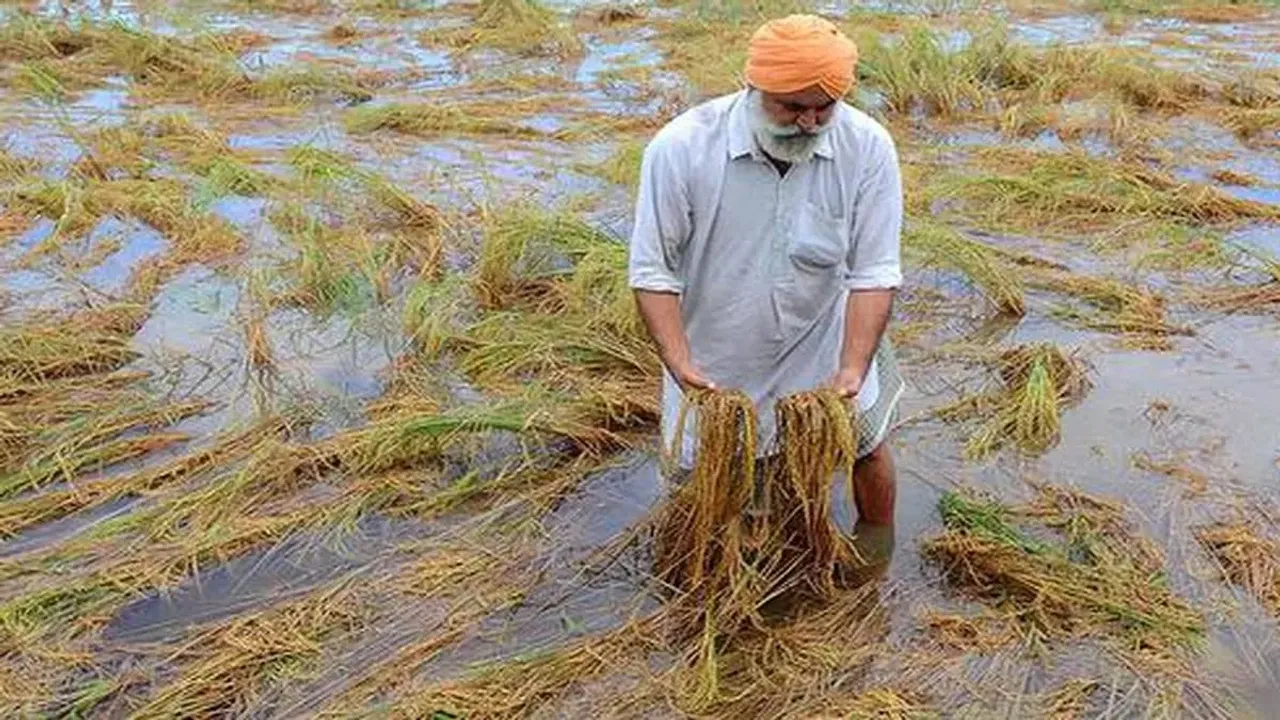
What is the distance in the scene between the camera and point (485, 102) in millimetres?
8398

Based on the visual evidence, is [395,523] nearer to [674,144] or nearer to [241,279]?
[674,144]

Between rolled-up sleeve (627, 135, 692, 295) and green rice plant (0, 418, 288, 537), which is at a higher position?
rolled-up sleeve (627, 135, 692, 295)

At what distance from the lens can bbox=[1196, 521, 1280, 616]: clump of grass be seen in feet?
11.0

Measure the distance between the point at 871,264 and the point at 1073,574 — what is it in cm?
103

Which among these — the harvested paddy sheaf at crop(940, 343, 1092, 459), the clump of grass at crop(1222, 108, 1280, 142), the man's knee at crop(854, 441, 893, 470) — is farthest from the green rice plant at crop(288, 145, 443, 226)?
the clump of grass at crop(1222, 108, 1280, 142)

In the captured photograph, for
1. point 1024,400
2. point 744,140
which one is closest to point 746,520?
point 744,140

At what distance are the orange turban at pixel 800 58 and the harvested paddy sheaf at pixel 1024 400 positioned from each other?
1771 mm

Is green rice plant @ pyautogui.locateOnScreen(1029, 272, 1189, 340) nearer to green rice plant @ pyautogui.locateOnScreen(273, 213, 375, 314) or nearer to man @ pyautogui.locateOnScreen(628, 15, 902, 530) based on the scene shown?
man @ pyautogui.locateOnScreen(628, 15, 902, 530)

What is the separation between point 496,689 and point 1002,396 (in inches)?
88.6

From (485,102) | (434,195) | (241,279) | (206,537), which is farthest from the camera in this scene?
(485,102)

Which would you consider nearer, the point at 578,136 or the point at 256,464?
the point at 256,464

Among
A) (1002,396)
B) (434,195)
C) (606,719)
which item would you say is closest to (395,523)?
(606,719)

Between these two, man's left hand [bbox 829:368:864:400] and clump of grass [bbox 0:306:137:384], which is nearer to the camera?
man's left hand [bbox 829:368:864:400]

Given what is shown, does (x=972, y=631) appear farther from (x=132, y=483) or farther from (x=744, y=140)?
(x=132, y=483)
